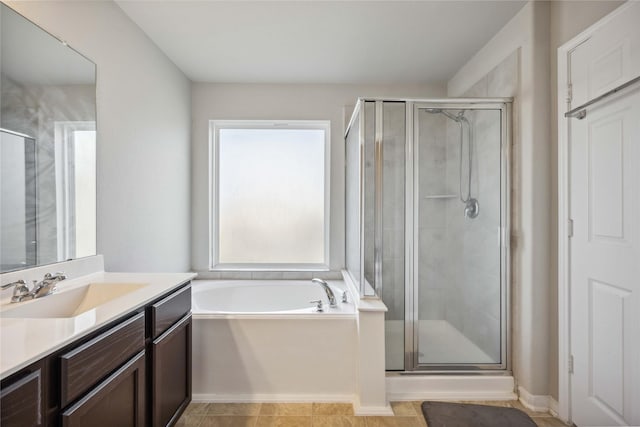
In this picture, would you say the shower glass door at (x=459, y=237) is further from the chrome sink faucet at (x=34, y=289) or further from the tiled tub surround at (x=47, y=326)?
the chrome sink faucet at (x=34, y=289)

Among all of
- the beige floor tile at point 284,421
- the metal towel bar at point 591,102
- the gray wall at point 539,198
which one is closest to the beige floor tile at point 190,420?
the beige floor tile at point 284,421

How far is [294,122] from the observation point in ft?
10.4

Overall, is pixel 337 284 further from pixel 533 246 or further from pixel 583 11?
pixel 583 11

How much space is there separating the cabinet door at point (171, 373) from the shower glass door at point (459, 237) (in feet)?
4.70

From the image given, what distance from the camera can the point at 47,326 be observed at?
3.21ft

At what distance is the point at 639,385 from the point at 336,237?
7.27 ft

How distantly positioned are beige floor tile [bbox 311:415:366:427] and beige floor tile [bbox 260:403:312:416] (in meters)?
0.08

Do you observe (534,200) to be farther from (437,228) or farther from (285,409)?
(285,409)

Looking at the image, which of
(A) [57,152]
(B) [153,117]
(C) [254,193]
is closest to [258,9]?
(B) [153,117]

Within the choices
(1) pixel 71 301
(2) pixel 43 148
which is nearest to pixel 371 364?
(1) pixel 71 301

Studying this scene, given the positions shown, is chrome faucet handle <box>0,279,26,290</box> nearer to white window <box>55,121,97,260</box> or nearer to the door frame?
white window <box>55,121,97,260</box>

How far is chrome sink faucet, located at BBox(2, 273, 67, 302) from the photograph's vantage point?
1241 millimetres

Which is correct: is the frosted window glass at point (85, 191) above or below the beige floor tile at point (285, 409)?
above

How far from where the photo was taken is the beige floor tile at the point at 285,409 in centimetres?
197
